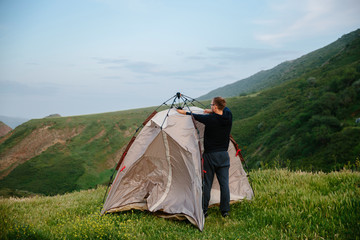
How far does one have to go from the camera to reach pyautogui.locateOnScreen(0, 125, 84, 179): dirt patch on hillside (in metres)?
53.1

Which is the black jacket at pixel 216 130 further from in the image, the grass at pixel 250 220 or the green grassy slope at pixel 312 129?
the green grassy slope at pixel 312 129

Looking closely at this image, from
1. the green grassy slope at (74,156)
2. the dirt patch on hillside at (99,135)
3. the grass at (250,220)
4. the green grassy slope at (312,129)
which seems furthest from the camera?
the dirt patch on hillside at (99,135)

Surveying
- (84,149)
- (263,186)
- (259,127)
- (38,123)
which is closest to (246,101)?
(259,127)

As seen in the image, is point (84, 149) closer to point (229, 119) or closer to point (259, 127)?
point (259, 127)

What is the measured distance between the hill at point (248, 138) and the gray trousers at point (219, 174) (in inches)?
741

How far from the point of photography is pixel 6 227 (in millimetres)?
5770

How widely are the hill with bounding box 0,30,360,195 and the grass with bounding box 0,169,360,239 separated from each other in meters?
17.8

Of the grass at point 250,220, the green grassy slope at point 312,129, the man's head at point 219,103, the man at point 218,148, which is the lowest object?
the green grassy slope at point 312,129

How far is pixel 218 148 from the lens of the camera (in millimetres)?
6531

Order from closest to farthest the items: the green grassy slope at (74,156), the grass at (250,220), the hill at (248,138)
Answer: the grass at (250,220) → the hill at (248,138) → the green grassy slope at (74,156)

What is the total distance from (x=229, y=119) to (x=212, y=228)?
9.26 ft

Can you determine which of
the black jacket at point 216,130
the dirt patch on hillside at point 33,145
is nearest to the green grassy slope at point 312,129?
the black jacket at point 216,130

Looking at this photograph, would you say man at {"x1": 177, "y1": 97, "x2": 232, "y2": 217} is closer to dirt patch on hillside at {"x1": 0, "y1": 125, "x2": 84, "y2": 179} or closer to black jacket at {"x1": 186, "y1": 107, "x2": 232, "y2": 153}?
black jacket at {"x1": 186, "y1": 107, "x2": 232, "y2": 153}

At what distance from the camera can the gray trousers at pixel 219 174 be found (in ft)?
21.2
